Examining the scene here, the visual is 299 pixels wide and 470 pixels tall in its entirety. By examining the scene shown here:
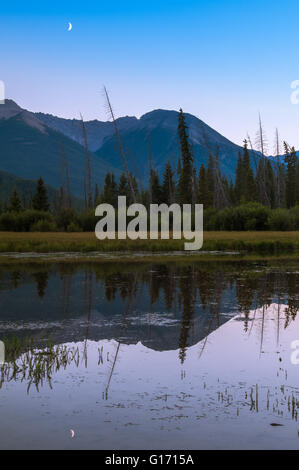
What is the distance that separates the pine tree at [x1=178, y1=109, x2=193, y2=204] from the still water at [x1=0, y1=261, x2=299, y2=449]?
56.3 metres

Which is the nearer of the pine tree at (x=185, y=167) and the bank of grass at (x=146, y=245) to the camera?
the bank of grass at (x=146, y=245)

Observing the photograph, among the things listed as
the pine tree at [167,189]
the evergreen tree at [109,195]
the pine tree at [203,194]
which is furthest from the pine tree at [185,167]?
the evergreen tree at [109,195]

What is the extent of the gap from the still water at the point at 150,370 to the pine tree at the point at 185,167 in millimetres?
56327

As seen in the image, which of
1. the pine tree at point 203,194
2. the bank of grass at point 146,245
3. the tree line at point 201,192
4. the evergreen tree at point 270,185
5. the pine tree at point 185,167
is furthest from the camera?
the evergreen tree at point 270,185

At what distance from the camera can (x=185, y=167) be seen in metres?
75.3

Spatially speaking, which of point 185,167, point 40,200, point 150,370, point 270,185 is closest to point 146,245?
point 150,370

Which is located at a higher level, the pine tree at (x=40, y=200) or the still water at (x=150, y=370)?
the pine tree at (x=40, y=200)

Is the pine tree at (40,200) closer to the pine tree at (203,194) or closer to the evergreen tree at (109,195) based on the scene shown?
the evergreen tree at (109,195)

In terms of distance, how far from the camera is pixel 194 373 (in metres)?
9.19

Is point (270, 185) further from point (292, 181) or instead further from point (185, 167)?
point (185, 167)

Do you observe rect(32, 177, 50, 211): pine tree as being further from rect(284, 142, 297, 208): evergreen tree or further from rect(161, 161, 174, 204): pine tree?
rect(284, 142, 297, 208): evergreen tree

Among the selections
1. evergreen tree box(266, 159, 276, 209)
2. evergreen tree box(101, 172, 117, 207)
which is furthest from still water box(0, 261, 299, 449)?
evergreen tree box(266, 159, 276, 209)

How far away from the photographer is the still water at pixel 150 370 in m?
6.74

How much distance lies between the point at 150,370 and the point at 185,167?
220 ft
